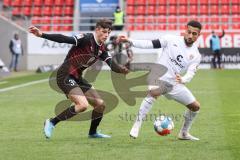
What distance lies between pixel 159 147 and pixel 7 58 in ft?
85.6

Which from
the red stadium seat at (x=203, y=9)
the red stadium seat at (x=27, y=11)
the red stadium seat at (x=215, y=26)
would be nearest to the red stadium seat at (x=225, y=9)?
the red stadium seat at (x=203, y=9)

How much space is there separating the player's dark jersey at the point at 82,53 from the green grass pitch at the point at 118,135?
3.97 ft

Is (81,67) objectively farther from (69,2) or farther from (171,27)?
(69,2)

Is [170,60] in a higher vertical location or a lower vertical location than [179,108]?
higher

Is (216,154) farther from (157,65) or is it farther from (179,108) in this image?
(179,108)

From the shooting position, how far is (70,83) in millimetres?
Result: 10875

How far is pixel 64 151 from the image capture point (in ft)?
32.1

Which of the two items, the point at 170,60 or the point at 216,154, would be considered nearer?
the point at 216,154

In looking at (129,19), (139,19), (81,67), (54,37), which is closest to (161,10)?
(139,19)

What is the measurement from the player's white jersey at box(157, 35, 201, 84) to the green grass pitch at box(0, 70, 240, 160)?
115 centimetres

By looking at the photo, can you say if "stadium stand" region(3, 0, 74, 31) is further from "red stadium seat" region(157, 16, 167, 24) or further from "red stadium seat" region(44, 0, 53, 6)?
"red stadium seat" region(157, 16, 167, 24)

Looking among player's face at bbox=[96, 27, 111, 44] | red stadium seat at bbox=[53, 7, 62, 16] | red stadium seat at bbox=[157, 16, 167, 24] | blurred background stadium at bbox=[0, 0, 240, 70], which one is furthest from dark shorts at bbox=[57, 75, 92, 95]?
red stadium seat at bbox=[53, 7, 62, 16]

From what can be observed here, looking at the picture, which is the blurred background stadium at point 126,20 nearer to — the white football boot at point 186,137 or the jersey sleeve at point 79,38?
the white football boot at point 186,137

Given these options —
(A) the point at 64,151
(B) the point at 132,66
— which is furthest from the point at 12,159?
(B) the point at 132,66
